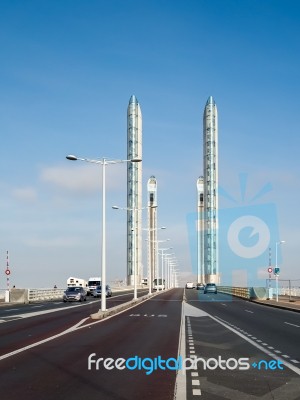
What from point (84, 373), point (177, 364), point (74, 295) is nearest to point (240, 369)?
point (177, 364)

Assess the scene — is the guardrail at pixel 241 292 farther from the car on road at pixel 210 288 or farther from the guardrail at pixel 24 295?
the guardrail at pixel 24 295

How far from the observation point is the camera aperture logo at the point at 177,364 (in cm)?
1239

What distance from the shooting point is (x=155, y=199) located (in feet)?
524

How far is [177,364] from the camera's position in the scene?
13.0m

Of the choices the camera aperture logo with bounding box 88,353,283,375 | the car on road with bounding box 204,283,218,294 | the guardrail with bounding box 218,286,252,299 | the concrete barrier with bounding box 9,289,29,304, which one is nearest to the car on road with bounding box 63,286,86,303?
the concrete barrier with bounding box 9,289,29,304

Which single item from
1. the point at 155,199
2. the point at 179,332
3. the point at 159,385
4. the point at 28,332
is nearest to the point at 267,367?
the point at 159,385

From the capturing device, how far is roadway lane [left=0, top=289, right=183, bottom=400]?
375 inches

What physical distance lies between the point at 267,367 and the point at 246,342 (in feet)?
18.6

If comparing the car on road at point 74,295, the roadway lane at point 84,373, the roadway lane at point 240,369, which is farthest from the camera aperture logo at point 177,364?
the car on road at point 74,295

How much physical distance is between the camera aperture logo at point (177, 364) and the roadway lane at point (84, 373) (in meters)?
0.20

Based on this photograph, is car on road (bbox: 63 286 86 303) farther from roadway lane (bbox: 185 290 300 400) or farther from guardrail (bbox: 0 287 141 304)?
roadway lane (bbox: 185 290 300 400)

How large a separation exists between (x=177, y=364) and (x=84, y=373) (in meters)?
2.35

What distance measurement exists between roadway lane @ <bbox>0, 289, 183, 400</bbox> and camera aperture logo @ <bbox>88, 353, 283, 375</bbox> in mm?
200

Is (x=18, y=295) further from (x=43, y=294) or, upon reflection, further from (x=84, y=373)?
(x=84, y=373)
